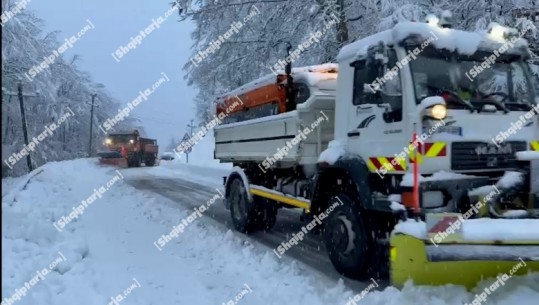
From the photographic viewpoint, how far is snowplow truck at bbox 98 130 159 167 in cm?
3438

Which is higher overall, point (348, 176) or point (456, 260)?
point (348, 176)

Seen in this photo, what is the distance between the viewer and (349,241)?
17.2 ft

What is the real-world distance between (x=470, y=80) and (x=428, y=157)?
107cm

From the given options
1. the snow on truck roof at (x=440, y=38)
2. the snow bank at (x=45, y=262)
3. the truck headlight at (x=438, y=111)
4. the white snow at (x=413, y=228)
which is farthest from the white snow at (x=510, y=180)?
the snow bank at (x=45, y=262)

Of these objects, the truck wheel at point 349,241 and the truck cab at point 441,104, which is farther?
Result: the truck wheel at point 349,241

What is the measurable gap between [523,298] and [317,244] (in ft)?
12.1

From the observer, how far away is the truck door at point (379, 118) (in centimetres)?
478

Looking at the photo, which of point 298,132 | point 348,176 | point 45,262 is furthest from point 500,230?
point 45,262

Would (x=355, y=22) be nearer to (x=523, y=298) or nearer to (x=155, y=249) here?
(x=155, y=249)

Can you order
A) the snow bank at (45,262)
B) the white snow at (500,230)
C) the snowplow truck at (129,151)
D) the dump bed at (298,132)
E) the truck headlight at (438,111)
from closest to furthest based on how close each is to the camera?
the white snow at (500,230) < the snow bank at (45,262) < the truck headlight at (438,111) < the dump bed at (298,132) < the snowplow truck at (129,151)

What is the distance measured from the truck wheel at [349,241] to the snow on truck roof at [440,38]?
69.2 inches

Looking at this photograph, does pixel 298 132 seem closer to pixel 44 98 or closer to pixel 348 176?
pixel 348 176

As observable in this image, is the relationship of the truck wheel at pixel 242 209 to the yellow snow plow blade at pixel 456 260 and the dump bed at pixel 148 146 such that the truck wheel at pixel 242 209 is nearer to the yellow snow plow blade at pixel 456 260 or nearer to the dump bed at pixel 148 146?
the yellow snow plow blade at pixel 456 260

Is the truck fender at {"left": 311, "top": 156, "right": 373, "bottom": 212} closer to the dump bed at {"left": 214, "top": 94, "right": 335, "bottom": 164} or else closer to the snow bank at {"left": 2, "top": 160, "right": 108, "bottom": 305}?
the dump bed at {"left": 214, "top": 94, "right": 335, "bottom": 164}
